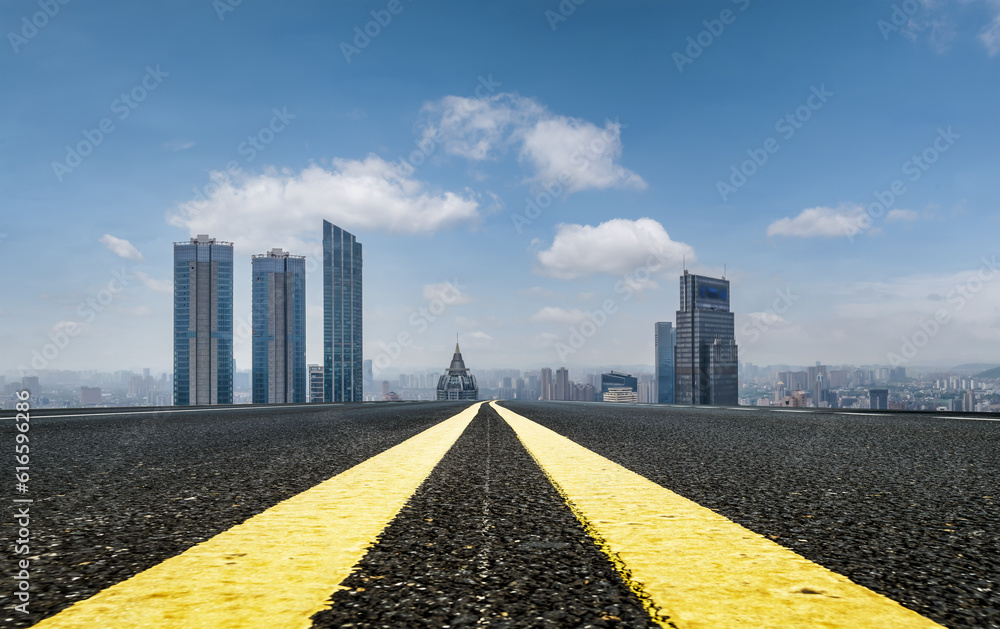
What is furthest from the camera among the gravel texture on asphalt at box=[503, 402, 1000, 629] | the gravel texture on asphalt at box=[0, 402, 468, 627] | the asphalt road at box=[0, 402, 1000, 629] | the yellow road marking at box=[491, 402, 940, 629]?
the gravel texture on asphalt at box=[0, 402, 468, 627]

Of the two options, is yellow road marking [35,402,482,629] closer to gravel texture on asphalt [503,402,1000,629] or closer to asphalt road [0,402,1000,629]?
asphalt road [0,402,1000,629]

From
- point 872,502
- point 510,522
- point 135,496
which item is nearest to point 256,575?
point 510,522

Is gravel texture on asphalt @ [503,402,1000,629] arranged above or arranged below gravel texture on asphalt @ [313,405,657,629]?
below

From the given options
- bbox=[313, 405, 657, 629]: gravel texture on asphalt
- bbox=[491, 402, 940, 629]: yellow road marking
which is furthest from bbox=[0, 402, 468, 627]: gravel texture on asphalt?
bbox=[491, 402, 940, 629]: yellow road marking

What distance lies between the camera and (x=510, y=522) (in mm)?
2076

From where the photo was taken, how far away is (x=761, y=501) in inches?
99.4

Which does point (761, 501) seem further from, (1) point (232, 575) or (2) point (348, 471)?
(2) point (348, 471)

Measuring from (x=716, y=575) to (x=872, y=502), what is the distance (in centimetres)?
156

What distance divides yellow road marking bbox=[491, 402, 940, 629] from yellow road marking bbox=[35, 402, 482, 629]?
0.75 m

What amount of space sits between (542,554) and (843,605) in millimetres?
741

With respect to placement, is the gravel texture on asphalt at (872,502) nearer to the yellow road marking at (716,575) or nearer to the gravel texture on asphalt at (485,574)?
the yellow road marking at (716,575)

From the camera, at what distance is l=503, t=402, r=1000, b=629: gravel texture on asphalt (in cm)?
142

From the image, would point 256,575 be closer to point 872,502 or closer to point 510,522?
point 510,522

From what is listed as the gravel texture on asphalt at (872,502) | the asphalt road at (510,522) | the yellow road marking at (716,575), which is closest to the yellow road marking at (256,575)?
the asphalt road at (510,522)
